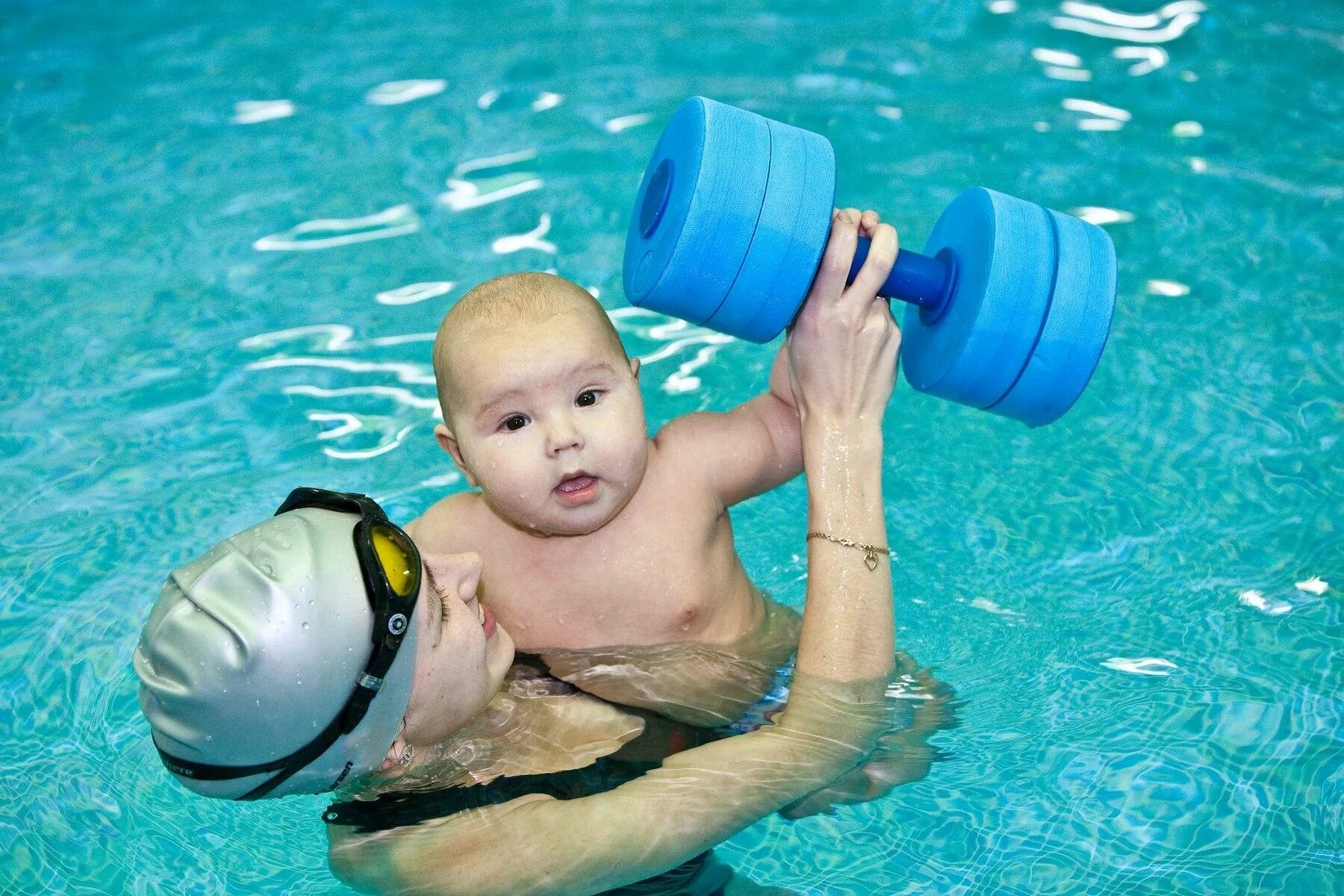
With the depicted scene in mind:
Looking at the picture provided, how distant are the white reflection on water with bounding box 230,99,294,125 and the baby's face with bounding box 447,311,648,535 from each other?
13.1 ft

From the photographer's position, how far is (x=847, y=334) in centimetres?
280

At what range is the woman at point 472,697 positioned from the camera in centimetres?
229

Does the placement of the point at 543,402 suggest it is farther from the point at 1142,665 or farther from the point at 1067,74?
the point at 1067,74

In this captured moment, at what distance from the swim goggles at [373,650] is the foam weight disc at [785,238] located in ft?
2.73

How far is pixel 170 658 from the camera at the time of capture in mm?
2256

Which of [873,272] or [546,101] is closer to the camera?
[873,272]

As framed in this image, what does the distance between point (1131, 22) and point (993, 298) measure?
14.5 ft

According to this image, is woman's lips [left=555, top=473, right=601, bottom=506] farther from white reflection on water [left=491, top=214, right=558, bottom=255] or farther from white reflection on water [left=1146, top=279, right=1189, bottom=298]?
white reflection on water [left=1146, top=279, right=1189, bottom=298]

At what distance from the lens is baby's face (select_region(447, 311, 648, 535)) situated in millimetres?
2801

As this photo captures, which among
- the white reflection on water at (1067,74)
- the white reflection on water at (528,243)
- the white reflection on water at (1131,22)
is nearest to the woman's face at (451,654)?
the white reflection on water at (528,243)

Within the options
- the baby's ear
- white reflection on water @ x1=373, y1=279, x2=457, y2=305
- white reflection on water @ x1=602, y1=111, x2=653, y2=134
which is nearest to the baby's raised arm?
the baby's ear

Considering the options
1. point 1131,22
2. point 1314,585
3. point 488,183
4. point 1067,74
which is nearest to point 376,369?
point 488,183

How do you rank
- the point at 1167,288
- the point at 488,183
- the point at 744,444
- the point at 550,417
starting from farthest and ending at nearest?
1. the point at 488,183
2. the point at 1167,288
3. the point at 744,444
4. the point at 550,417

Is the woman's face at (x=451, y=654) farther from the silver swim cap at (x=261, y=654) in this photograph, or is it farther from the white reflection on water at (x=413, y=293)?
the white reflection on water at (x=413, y=293)
